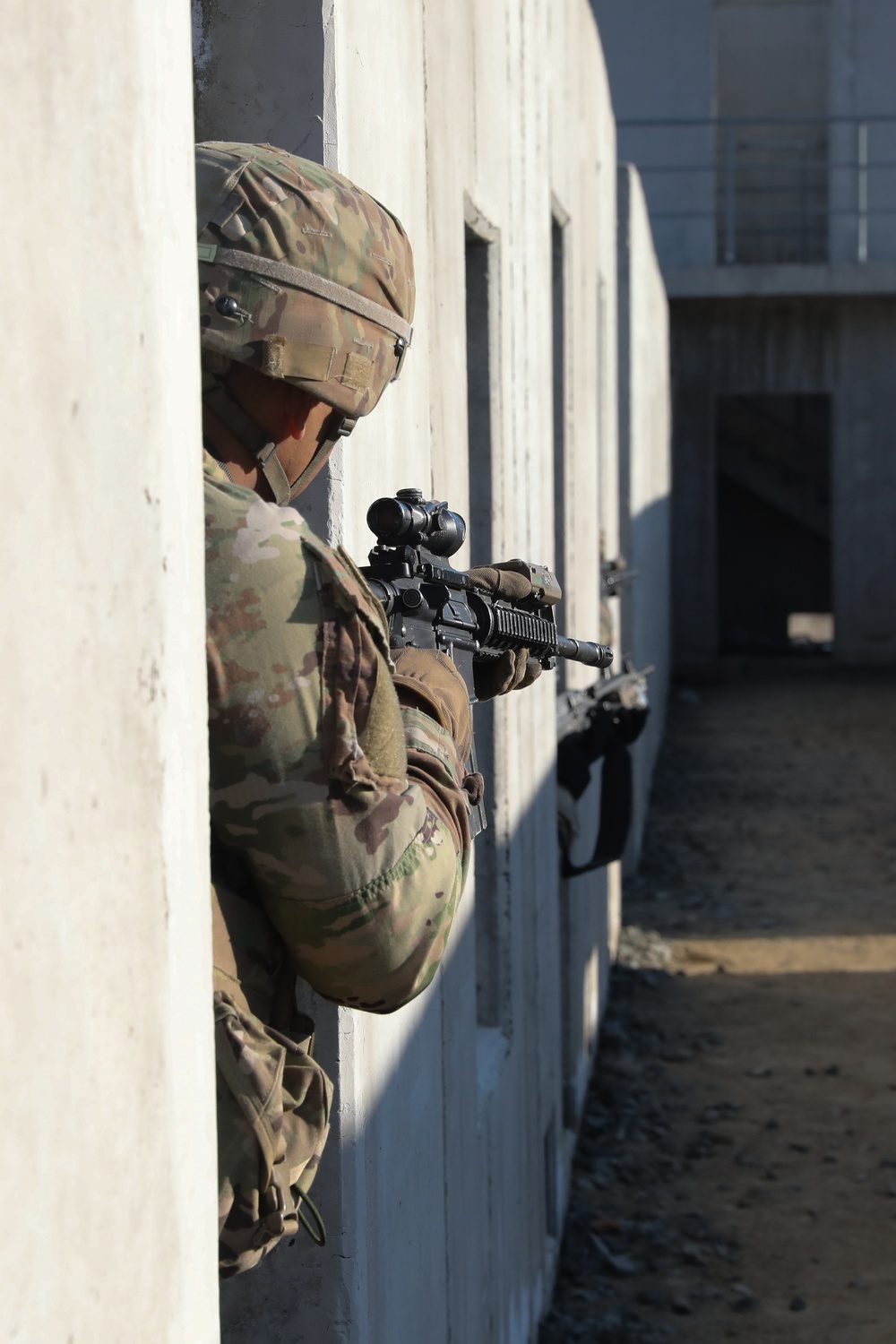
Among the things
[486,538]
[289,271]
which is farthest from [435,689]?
[486,538]

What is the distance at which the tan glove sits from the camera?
5.69ft

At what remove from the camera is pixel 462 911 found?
9.79 ft

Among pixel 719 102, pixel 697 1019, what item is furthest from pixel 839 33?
pixel 697 1019

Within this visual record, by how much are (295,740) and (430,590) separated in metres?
0.61

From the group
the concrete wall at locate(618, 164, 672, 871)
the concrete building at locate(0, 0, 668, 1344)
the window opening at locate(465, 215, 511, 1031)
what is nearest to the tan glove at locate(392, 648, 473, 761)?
the concrete building at locate(0, 0, 668, 1344)

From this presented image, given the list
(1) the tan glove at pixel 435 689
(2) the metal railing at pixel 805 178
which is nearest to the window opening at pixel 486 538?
(1) the tan glove at pixel 435 689

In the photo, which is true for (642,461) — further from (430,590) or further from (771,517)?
(771,517)

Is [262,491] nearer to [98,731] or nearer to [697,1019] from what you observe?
[98,731]

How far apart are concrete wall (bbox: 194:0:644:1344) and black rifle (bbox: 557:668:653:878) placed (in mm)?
292

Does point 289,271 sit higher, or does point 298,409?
point 289,271

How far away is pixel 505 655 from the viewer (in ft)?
7.23

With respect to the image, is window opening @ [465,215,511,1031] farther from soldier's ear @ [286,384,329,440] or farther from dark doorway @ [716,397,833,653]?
dark doorway @ [716,397,833,653]

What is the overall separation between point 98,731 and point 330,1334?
1.31 metres

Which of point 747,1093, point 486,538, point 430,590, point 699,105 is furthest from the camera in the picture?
point 699,105
